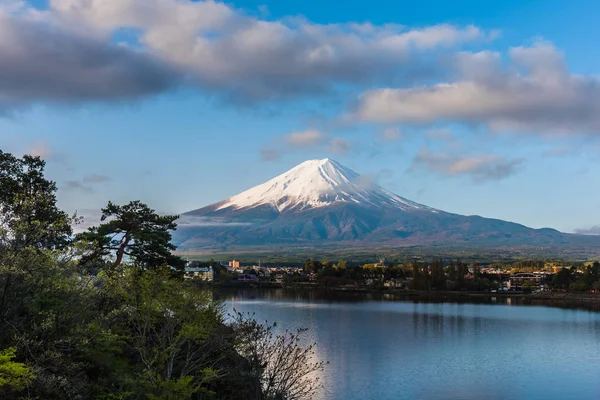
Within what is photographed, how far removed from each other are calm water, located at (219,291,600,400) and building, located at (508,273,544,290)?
40788 millimetres

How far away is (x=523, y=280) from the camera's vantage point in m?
90.9

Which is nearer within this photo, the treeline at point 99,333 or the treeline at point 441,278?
the treeline at point 99,333

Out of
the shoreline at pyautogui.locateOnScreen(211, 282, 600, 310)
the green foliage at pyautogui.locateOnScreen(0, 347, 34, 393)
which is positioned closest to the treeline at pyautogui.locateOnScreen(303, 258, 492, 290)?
the shoreline at pyautogui.locateOnScreen(211, 282, 600, 310)

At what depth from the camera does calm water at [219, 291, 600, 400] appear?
1884 centimetres

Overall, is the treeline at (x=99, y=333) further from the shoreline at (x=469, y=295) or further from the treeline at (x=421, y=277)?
the treeline at (x=421, y=277)

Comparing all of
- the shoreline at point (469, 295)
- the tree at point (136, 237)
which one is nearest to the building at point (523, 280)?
the shoreline at point (469, 295)

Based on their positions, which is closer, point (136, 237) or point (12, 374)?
point (12, 374)

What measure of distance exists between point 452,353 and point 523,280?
70.1m

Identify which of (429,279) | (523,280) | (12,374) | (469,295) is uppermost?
(12,374)

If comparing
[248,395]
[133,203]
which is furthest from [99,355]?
[133,203]

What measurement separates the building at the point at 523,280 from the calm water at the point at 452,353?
40.8 meters

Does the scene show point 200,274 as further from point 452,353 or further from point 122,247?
point 122,247

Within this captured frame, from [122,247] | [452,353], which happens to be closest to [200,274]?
[452,353]

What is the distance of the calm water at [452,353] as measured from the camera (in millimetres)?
18844
